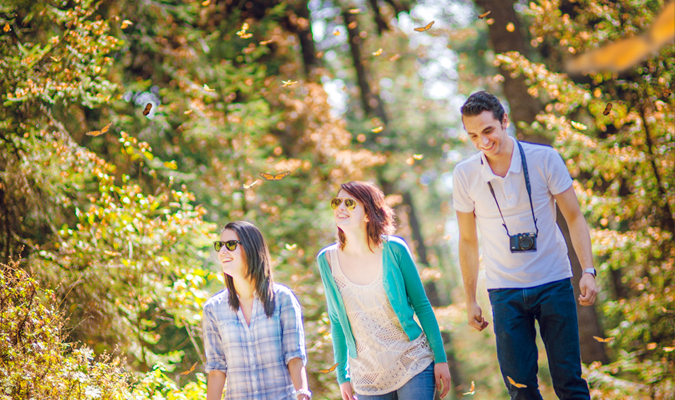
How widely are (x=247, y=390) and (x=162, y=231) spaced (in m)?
2.39

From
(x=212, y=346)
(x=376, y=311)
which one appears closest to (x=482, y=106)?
(x=376, y=311)

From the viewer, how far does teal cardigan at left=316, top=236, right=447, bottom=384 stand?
2.96 meters

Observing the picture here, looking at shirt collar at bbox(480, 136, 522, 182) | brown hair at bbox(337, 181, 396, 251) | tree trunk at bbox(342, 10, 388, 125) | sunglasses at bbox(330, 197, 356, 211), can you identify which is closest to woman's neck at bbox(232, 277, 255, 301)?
brown hair at bbox(337, 181, 396, 251)

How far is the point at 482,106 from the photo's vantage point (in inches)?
116

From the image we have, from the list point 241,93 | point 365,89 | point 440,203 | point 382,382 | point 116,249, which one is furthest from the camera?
point 440,203

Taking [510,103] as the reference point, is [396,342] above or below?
below

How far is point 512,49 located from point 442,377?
599 cm

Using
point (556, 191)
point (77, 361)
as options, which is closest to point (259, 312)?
point (77, 361)

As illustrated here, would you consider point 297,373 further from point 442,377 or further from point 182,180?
point 182,180

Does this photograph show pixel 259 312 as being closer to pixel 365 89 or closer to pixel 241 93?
pixel 241 93

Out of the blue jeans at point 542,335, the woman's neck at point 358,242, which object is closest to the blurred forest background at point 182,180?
the woman's neck at point 358,242

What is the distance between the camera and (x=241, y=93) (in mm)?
10367

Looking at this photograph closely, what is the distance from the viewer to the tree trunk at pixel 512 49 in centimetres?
730

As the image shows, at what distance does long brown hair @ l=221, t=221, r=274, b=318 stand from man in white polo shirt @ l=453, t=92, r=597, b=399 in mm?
1315
